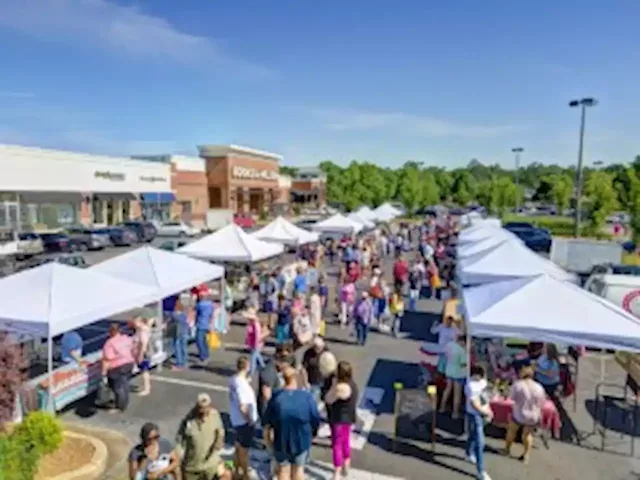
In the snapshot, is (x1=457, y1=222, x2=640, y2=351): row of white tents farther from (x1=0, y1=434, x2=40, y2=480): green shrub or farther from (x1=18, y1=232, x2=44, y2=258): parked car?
(x1=18, y1=232, x2=44, y2=258): parked car

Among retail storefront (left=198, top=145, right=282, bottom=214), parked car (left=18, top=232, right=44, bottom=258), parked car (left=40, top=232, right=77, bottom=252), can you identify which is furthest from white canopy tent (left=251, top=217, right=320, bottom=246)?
retail storefront (left=198, top=145, right=282, bottom=214)

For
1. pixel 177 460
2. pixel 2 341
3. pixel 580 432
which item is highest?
pixel 2 341

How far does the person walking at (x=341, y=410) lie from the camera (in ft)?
21.7

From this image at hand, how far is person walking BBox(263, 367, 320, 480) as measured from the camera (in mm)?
5910

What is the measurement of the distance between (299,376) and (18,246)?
24943 mm

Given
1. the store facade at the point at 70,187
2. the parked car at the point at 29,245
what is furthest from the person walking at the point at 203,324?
the store facade at the point at 70,187

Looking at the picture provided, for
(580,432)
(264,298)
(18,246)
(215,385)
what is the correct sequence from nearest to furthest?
(580,432) < (215,385) < (264,298) < (18,246)

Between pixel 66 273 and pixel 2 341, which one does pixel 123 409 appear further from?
pixel 2 341

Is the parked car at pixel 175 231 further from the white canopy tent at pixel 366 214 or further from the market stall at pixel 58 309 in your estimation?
the market stall at pixel 58 309

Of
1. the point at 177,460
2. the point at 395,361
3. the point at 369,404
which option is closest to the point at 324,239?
the point at 395,361

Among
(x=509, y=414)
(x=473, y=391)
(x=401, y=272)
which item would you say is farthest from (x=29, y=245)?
(x=473, y=391)

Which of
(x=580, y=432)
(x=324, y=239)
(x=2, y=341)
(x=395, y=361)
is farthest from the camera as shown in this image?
(x=324, y=239)

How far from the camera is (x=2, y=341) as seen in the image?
646 centimetres

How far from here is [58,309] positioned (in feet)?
27.8
